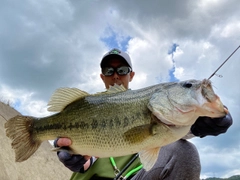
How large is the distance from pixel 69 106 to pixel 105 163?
90cm

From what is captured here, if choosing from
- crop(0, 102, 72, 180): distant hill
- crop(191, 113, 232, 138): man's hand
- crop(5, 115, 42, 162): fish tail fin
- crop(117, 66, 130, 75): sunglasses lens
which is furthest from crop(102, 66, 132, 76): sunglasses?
crop(0, 102, 72, 180): distant hill

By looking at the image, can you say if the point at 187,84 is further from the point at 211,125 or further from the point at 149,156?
the point at 149,156

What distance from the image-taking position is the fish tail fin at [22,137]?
2.46m

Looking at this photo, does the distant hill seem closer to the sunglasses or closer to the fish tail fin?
the sunglasses

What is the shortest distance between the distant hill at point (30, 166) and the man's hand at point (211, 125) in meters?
6.24

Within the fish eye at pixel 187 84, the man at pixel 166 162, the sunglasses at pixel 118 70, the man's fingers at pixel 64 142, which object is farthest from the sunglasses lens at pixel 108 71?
the fish eye at pixel 187 84

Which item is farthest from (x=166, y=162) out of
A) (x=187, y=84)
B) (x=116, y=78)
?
(x=116, y=78)

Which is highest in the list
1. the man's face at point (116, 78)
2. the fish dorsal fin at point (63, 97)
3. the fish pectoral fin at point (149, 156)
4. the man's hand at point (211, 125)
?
the man's face at point (116, 78)

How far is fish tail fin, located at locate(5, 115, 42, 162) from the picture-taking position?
2.46 metres

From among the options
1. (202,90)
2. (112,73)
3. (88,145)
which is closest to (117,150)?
(88,145)

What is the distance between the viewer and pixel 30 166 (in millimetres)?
8547

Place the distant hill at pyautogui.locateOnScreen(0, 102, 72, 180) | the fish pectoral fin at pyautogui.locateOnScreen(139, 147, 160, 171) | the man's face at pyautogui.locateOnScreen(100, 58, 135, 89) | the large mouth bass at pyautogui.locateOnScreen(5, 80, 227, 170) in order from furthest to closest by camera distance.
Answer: the distant hill at pyautogui.locateOnScreen(0, 102, 72, 180)
the man's face at pyautogui.locateOnScreen(100, 58, 135, 89)
the fish pectoral fin at pyautogui.locateOnScreen(139, 147, 160, 171)
the large mouth bass at pyautogui.locateOnScreen(5, 80, 227, 170)

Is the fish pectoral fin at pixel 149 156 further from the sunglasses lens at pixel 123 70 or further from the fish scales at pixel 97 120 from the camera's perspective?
the sunglasses lens at pixel 123 70

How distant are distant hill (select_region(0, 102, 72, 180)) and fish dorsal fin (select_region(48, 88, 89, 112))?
5675 mm
